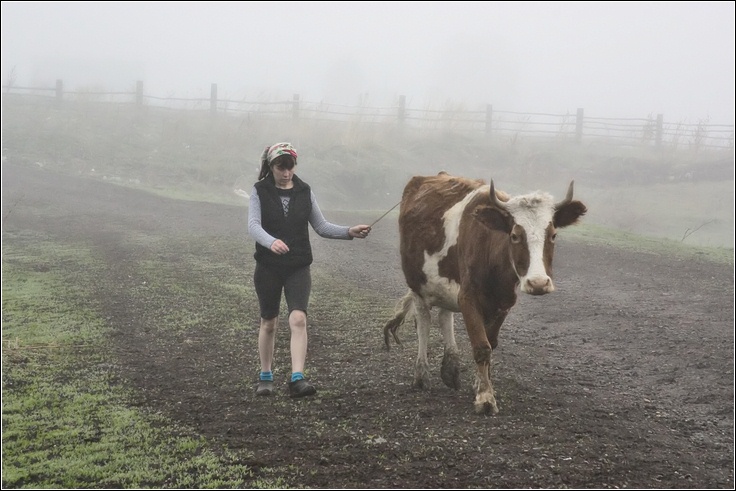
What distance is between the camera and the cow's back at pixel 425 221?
684 cm

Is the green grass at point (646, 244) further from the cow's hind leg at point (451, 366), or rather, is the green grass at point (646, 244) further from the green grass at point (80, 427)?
the green grass at point (80, 427)

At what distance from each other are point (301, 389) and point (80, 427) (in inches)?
62.5

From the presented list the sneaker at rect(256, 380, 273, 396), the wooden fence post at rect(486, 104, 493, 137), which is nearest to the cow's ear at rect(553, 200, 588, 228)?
the sneaker at rect(256, 380, 273, 396)

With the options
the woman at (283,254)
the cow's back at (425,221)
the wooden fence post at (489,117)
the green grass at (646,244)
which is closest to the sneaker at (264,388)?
the woman at (283,254)

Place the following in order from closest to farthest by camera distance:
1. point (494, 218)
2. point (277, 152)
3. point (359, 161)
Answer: point (494, 218), point (277, 152), point (359, 161)

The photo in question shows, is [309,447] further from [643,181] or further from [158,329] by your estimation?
[643,181]

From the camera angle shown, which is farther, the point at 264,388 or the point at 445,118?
the point at 445,118

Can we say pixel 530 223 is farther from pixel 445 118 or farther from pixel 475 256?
pixel 445 118

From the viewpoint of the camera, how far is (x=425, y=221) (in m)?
6.94

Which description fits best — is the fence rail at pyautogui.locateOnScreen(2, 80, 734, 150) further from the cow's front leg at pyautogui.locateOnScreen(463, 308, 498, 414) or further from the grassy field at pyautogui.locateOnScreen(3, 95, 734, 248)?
the cow's front leg at pyautogui.locateOnScreen(463, 308, 498, 414)

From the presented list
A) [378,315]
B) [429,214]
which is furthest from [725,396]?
[378,315]

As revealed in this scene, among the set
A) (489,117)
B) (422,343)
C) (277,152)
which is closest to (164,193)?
(489,117)

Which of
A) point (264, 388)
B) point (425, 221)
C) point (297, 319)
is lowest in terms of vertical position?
point (264, 388)

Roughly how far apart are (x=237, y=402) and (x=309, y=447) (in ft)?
4.04
